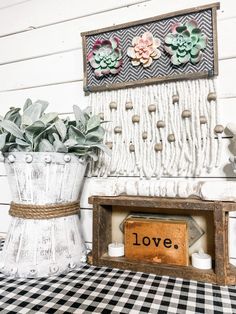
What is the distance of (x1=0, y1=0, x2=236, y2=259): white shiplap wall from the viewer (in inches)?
30.2

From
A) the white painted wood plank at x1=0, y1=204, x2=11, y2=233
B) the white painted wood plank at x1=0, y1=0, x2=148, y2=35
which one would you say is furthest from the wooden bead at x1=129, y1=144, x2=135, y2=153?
the white painted wood plank at x1=0, y1=204, x2=11, y2=233

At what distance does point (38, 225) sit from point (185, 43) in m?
0.65

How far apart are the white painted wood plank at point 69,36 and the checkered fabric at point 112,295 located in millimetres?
640

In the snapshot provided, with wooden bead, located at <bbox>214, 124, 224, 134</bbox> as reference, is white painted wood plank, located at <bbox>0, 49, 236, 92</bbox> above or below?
above

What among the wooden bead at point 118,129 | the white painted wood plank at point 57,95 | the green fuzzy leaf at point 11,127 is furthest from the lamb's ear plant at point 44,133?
the white painted wood plank at point 57,95

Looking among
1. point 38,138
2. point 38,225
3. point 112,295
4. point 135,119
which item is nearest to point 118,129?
point 135,119

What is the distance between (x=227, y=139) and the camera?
2.50ft

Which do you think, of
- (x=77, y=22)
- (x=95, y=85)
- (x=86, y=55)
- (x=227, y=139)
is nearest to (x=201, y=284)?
(x=227, y=139)

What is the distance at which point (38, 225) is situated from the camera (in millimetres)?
684

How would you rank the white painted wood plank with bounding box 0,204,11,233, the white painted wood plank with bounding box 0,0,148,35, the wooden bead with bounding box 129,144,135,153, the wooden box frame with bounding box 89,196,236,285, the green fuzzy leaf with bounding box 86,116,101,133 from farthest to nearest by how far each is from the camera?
1. the white painted wood plank with bounding box 0,204,11,233
2. the white painted wood plank with bounding box 0,0,148,35
3. the wooden bead with bounding box 129,144,135,153
4. the green fuzzy leaf with bounding box 86,116,101,133
5. the wooden box frame with bounding box 89,196,236,285

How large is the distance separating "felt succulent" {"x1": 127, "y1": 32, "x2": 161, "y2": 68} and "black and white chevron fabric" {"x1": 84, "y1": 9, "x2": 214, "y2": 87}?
1 centimetres

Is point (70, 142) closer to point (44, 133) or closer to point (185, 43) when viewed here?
point (44, 133)

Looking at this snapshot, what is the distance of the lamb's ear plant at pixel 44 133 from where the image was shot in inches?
26.5

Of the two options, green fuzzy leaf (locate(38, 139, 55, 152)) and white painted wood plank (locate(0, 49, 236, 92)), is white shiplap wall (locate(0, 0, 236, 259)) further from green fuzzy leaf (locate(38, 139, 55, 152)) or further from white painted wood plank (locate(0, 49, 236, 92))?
green fuzzy leaf (locate(38, 139, 55, 152))
